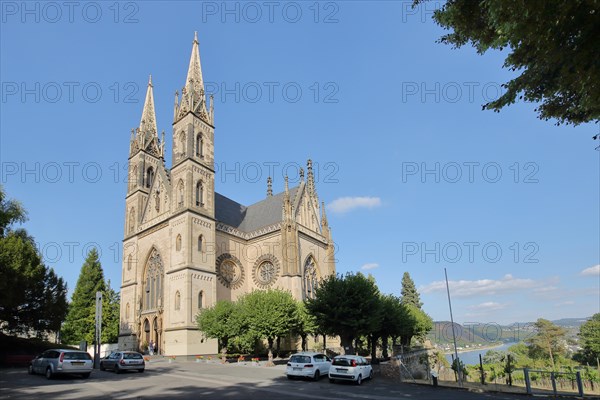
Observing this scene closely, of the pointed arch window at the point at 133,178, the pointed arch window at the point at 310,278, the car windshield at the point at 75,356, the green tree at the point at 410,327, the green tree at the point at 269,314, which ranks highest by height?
the pointed arch window at the point at 133,178

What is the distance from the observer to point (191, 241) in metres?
37.7

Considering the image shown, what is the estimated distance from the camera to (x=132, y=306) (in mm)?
42469

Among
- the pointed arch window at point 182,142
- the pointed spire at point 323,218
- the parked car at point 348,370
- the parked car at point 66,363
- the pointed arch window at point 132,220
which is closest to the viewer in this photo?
Result: the parked car at point 348,370

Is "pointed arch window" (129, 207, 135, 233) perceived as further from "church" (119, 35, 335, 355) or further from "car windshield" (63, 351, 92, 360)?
"car windshield" (63, 351, 92, 360)

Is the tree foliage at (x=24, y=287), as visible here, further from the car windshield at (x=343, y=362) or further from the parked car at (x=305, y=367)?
the car windshield at (x=343, y=362)

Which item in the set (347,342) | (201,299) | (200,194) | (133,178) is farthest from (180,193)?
(347,342)

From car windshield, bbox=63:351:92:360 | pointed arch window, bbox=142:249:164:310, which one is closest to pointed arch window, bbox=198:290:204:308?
pointed arch window, bbox=142:249:164:310

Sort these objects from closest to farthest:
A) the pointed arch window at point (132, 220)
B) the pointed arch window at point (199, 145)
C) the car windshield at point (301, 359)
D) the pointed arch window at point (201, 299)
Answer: the car windshield at point (301, 359), the pointed arch window at point (201, 299), the pointed arch window at point (199, 145), the pointed arch window at point (132, 220)

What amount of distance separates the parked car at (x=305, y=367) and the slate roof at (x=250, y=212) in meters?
26.9

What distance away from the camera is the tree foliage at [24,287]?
1137 inches

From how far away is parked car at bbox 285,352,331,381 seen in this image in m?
20.2

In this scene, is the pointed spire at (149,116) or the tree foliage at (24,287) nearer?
the tree foliage at (24,287)

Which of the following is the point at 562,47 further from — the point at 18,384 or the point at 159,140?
the point at 159,140

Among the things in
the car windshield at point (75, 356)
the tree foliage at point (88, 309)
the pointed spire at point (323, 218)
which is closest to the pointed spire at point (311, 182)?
the pointed spire at point (323, 218)
